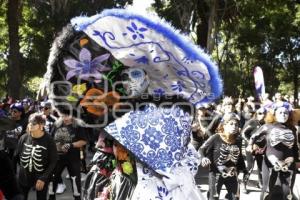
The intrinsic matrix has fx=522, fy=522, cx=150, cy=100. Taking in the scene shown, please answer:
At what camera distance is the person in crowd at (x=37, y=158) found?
6.21 meters

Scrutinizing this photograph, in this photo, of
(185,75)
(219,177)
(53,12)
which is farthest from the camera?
(53,12)

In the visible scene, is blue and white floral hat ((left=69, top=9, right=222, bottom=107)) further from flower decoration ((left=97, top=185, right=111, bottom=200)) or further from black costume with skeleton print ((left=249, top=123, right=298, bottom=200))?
black costume with skeleton print ((left=249, top=123, right=298, bottom=200))

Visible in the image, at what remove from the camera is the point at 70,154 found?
7.47 meters

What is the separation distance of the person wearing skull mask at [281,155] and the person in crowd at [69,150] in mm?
2637

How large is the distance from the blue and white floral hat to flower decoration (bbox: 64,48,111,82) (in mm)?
34

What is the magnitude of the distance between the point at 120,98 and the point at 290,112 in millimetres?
4757

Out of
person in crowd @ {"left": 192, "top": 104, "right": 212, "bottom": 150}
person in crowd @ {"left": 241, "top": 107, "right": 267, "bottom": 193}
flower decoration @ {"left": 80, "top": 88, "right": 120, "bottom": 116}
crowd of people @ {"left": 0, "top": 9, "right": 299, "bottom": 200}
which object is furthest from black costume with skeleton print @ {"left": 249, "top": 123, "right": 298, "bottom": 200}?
flower decoration @ {"left": 80, "top": 88, "right": 120, "bottom": 116}

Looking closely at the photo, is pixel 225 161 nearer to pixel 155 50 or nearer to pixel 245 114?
pixel 155 50

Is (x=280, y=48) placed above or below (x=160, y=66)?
above

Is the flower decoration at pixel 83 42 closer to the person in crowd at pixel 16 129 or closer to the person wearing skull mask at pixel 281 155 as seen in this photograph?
the person wearing skull mask at pixel 281 155

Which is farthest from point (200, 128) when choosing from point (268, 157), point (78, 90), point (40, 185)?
point (78, 90)

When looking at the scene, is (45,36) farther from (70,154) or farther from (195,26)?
(70,154)

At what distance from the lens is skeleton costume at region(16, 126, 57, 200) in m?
6.23

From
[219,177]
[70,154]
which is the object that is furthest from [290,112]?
[70,154]
